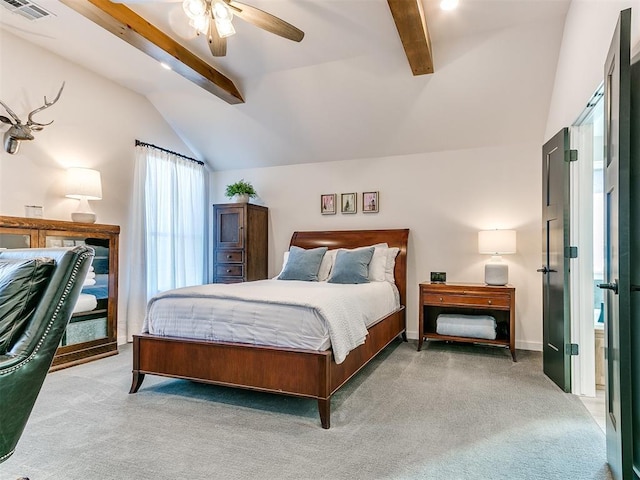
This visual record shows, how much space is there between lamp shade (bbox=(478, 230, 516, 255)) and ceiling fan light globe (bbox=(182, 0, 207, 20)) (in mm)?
3260

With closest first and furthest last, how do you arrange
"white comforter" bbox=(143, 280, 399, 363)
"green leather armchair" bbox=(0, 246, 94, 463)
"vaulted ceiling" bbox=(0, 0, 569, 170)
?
1. "green leather armchair" bbox=(0, 246, 94, 463)
2. "white comforter" bbox=(143, 280, 399, 363)
3. "vaulted ceiling" bbox=(0, 0, 569, 170)

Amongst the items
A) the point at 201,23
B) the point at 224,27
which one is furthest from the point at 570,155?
the point at 201,23

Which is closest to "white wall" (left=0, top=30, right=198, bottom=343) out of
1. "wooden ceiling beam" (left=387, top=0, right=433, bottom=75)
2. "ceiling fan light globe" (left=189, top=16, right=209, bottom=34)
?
"ceiling fan light globe" (left=189, top=16, right=209, bottom=34)

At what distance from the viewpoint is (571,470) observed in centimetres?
191

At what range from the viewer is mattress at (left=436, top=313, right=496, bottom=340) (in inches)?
157

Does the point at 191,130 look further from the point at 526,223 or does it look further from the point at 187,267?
the point at 526,223

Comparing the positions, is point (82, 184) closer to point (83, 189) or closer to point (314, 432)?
point (83, 189)

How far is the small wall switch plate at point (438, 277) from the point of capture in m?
4.39

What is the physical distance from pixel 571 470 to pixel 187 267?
4.64 meters

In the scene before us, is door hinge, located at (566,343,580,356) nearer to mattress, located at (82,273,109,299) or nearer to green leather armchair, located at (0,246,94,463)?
green leather armchair, located at (0,246,94,463)

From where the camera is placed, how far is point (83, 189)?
12.4 feet

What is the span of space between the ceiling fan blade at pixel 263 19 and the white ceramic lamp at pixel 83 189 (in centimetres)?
232

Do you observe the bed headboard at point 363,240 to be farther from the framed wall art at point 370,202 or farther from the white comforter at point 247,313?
the white comforter at point 247,313

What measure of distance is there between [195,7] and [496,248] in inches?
134
